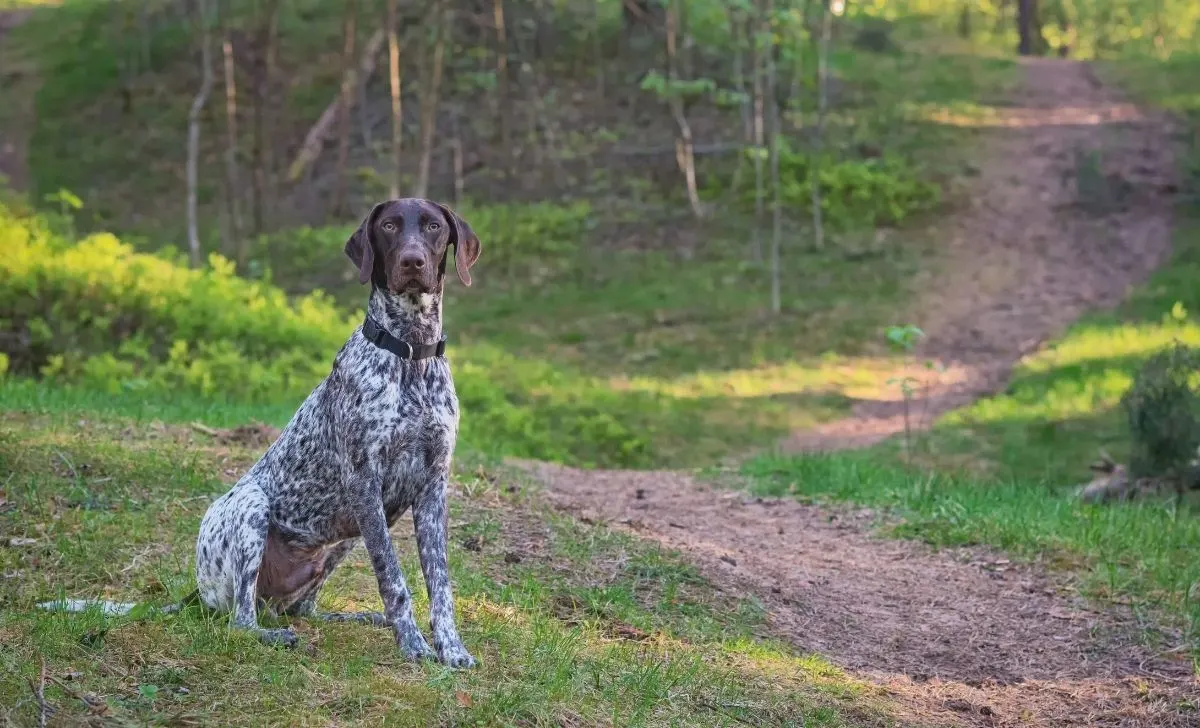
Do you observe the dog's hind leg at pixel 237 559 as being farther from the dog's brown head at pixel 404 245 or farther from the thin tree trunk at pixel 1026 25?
the thin tree trunk at pixel 1026 25

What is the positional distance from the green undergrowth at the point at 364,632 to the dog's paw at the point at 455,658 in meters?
0.08

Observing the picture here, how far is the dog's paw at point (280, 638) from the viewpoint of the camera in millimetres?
5250

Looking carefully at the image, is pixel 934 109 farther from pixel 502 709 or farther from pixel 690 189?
pixel 502 709

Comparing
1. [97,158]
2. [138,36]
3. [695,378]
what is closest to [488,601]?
[695,378]

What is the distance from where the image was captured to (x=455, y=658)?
5.27 meters

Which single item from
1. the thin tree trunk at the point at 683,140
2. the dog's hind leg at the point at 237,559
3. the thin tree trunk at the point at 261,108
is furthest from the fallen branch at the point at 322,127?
the dog's hind leg at the point at 237,559

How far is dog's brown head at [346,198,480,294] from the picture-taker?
5.32 meters

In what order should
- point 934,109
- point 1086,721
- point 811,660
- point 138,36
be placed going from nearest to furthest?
1. point 1086,721
2. point 811,660
3. point 934,109
4. point 138,36

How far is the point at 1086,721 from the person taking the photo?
5965 mm

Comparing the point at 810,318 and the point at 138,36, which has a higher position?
the point at 138,36

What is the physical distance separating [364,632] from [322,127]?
80.9 feet

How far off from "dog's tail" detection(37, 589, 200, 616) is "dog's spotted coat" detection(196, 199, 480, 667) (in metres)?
0.16

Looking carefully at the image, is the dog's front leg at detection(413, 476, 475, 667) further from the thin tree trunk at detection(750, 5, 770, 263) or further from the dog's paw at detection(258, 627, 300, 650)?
the thin tree trunk at detection(750, 5, 770, 263)

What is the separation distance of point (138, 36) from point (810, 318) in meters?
24.2
